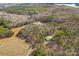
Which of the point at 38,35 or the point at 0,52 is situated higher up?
the point at 38,35

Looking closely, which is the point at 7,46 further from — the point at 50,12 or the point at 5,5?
the point at 50,12

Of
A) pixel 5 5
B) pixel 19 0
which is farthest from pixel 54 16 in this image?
pixel 5 5

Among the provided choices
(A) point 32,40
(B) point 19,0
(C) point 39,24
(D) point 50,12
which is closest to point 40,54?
(A) point 32,40

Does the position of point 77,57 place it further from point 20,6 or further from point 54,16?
point 20,6

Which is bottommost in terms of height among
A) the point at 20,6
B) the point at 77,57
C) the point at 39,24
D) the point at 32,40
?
the point at 77,57

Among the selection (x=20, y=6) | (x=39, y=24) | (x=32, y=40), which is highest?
(x=20, y=6)

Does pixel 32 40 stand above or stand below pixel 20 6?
below
